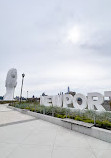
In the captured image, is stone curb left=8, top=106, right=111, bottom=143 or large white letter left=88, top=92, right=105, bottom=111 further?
large white letter left=88, top=92, right=105, bottom=111

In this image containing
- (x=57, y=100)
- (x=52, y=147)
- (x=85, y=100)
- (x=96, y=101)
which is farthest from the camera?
(x=57, y=100)

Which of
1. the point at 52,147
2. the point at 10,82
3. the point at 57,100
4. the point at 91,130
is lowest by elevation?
the point at 52,147

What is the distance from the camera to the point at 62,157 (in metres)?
3.01

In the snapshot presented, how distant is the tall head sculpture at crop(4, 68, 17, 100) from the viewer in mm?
31766

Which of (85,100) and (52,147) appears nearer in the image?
(52,147)

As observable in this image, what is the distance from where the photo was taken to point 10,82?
32.3 meters

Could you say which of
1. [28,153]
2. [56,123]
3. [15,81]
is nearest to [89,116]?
[56,123]

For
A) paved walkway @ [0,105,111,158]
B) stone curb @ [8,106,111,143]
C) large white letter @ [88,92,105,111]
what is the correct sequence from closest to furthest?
paved walkway @ [0,105,111,158], stone curb @ [8,106,111,143], large white letter @ [88,92,105,111]

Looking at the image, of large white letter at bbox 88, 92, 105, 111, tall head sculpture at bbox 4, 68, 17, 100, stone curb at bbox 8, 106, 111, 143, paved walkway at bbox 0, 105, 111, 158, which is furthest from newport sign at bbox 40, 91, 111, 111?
tall head sculpture at bbox 4, 68, 17, 100

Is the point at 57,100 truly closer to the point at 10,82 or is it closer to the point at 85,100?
the point at 85,100

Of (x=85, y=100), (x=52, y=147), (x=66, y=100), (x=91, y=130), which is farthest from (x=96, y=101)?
(x=52, y=147)

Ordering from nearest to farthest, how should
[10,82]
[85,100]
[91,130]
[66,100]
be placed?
[91,130]
[85,100]
[66,100]
[10,82]

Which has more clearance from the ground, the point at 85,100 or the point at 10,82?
the point at 10,82

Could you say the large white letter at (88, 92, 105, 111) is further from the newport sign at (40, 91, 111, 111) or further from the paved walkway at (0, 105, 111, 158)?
the paved walkway at (0, 105, 111, 158)
